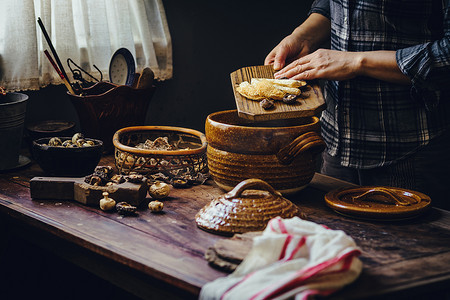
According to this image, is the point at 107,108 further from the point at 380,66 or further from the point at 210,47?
the point at 210,47

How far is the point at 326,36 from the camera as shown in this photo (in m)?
2.00

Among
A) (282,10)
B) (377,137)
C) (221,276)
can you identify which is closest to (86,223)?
(221,276)

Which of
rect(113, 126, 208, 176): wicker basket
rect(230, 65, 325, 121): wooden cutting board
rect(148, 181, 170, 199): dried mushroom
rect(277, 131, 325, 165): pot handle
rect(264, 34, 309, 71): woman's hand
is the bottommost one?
rect(148, 181, 170, 199): dried mushroom

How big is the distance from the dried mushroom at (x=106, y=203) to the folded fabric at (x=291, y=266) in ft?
1.60

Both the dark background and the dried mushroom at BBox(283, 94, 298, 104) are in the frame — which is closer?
the dried mushroom at BBox(283, 94, 298, 104)

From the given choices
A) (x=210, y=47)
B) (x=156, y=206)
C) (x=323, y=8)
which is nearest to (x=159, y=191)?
(x=156, y=206)

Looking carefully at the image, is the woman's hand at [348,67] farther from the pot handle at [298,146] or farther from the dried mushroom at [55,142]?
the dried mushroom at [55,142]

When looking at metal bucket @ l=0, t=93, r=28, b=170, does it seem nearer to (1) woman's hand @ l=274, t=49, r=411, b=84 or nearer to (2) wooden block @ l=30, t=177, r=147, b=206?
(2) wooden block @ l=30, t=177, r=147, b=206

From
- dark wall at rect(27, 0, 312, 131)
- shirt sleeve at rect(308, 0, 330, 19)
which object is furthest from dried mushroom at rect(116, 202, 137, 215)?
dark wall at rect(27, 0, 312, 131)

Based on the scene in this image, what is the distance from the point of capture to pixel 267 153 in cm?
136

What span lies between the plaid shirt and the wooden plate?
342 millimetres

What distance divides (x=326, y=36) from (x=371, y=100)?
1.29 feet

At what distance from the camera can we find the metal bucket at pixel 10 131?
160 cm

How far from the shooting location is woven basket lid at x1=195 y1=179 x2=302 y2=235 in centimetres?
117
